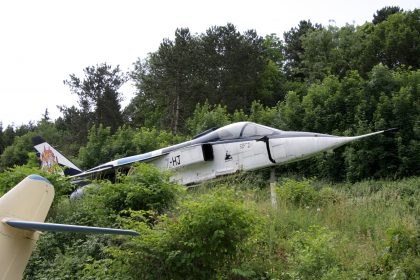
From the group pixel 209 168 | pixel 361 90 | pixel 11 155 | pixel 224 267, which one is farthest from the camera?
pixel 11 155

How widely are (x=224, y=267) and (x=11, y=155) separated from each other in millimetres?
45742

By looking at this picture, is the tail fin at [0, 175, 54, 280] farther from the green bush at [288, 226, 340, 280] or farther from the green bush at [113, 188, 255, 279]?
the green bush at [288, 226, 340, 280]

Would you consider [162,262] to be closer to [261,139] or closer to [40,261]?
[40,261]

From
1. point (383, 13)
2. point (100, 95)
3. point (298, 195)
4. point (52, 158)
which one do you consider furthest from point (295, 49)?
point (298, 195)

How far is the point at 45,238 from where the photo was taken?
8672 millimetres

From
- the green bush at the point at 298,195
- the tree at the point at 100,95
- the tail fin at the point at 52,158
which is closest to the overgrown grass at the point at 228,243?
the green bush at the point at 298,195

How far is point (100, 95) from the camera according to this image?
43.9 metres

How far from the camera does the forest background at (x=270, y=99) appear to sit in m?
16.0

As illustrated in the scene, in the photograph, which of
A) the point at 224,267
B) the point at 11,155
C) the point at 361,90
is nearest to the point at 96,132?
the point at 361,90

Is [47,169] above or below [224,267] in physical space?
above

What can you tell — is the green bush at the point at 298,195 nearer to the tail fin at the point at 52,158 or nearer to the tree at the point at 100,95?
the tail fin at the point at 52,158

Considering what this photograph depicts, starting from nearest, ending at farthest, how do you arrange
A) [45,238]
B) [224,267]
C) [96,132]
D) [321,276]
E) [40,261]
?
1. [321,276]
2. [224,267]
3. [40,261]
4. [45,238]
5. [96,132]

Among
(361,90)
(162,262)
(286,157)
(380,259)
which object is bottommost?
(380,259)

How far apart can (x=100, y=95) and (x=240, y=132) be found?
34.0m
